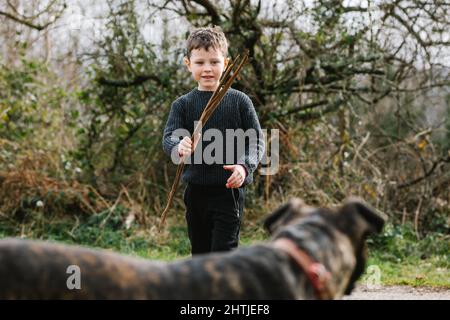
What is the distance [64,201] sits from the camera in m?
8.06

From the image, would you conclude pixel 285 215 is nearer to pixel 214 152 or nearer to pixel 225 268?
pixel 225 268

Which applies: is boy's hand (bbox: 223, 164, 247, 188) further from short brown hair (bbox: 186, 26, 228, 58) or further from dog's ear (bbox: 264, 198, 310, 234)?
dog's ear (bbox: 264, 198, 310, 234)

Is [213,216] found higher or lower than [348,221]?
lower

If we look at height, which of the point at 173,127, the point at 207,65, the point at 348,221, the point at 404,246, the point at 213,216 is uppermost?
the point at 207,65

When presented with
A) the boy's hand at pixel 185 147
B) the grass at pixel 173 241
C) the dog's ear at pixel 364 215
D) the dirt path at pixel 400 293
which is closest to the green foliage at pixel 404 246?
the grass at pixel 173 241

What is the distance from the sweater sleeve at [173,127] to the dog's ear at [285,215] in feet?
4.74

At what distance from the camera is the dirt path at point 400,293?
5230 millimetres

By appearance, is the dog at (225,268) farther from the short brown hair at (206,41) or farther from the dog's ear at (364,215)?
the short brown hair at (206,41)

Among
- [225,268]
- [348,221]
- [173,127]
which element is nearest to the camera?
[225,268]

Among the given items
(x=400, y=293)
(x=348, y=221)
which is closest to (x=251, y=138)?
(x=348, y=221)

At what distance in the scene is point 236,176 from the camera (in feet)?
12.0

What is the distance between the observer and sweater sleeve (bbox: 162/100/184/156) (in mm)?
3867

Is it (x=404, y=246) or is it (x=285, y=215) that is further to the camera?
(x=404, y=246)

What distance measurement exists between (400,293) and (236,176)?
2545 mm
